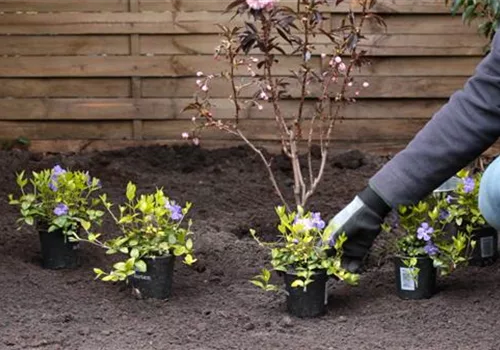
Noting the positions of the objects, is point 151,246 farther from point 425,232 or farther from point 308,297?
point 425,232

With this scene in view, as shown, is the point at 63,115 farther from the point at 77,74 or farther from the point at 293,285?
the point at 293,285

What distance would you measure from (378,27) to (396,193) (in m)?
3.21

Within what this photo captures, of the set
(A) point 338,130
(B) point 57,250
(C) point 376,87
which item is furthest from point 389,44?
(B) point 57,250

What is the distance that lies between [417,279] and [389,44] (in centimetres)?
294

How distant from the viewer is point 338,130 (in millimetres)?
6242

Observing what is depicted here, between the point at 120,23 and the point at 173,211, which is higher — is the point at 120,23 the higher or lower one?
the higher one

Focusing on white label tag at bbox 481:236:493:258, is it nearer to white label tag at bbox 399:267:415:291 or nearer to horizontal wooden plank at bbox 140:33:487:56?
white label tag at bbox 399:267:415:291

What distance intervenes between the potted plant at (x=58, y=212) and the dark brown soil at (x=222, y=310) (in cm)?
7

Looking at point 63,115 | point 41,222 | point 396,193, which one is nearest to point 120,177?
point 63,115

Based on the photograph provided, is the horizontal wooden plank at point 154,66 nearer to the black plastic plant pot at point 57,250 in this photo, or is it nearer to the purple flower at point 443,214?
the black plastic plant pot at point 57,250

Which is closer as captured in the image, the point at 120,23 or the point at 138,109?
the point at 120,23

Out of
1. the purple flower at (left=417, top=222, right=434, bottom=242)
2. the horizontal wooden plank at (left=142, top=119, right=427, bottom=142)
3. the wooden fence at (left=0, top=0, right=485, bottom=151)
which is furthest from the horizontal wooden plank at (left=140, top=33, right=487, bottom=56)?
the purple flower at (left=417, top=222, right=434, bottom=242)

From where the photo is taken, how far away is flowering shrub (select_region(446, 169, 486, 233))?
356 centimetres

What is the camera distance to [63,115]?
621cm
